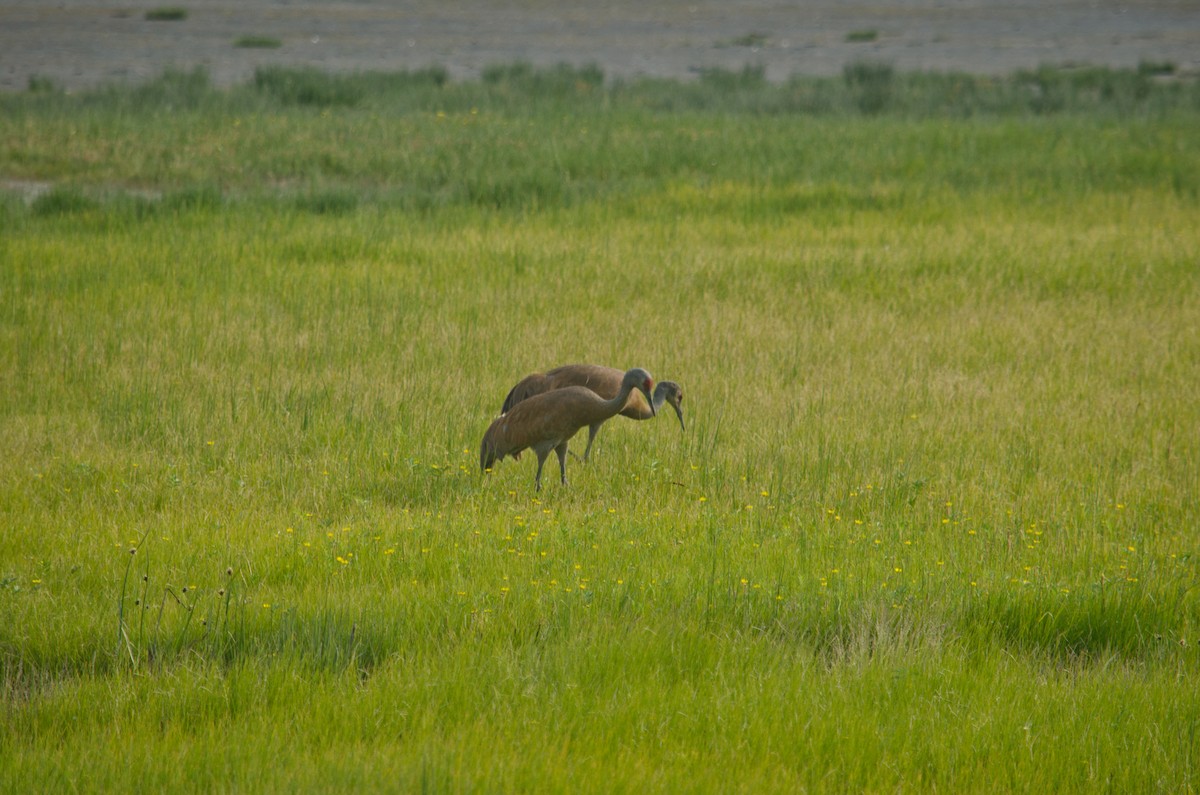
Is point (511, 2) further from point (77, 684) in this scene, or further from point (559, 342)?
point (77, 684)

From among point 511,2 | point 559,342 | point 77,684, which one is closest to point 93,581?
point 77,684

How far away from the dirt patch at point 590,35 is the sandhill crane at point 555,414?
2634cm

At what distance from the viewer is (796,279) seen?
1504cm

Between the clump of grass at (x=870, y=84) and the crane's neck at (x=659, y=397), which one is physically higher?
the clump of grass at (x=870, y=84)

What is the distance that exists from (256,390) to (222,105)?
16739 millimetres

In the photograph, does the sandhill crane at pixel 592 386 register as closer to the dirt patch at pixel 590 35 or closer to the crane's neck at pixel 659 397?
the crane's neck at pixel 659 397

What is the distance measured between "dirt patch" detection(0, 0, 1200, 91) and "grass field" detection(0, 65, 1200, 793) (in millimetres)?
17931

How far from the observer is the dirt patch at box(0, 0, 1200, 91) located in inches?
1524

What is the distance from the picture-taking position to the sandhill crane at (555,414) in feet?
26.0

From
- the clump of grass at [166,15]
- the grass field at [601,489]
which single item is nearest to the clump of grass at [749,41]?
the clump of grass at [166,15]

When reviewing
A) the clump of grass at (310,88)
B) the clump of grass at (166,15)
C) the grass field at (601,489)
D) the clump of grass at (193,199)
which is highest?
the clump of grass at (166,15)

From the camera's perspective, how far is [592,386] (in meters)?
8.77

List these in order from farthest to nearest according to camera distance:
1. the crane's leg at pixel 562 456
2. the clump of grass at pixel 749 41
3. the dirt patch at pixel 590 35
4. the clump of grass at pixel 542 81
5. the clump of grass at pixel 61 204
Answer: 1. the clump of grass at pixel 749 41
2. the dirt patch at pixel 590 35
3. the clump of grass at pixel 542 81
4. the clump of grass at pixel 61 204
5. the crane's leg at pixel 562 456

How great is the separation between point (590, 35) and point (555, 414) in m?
45.6
